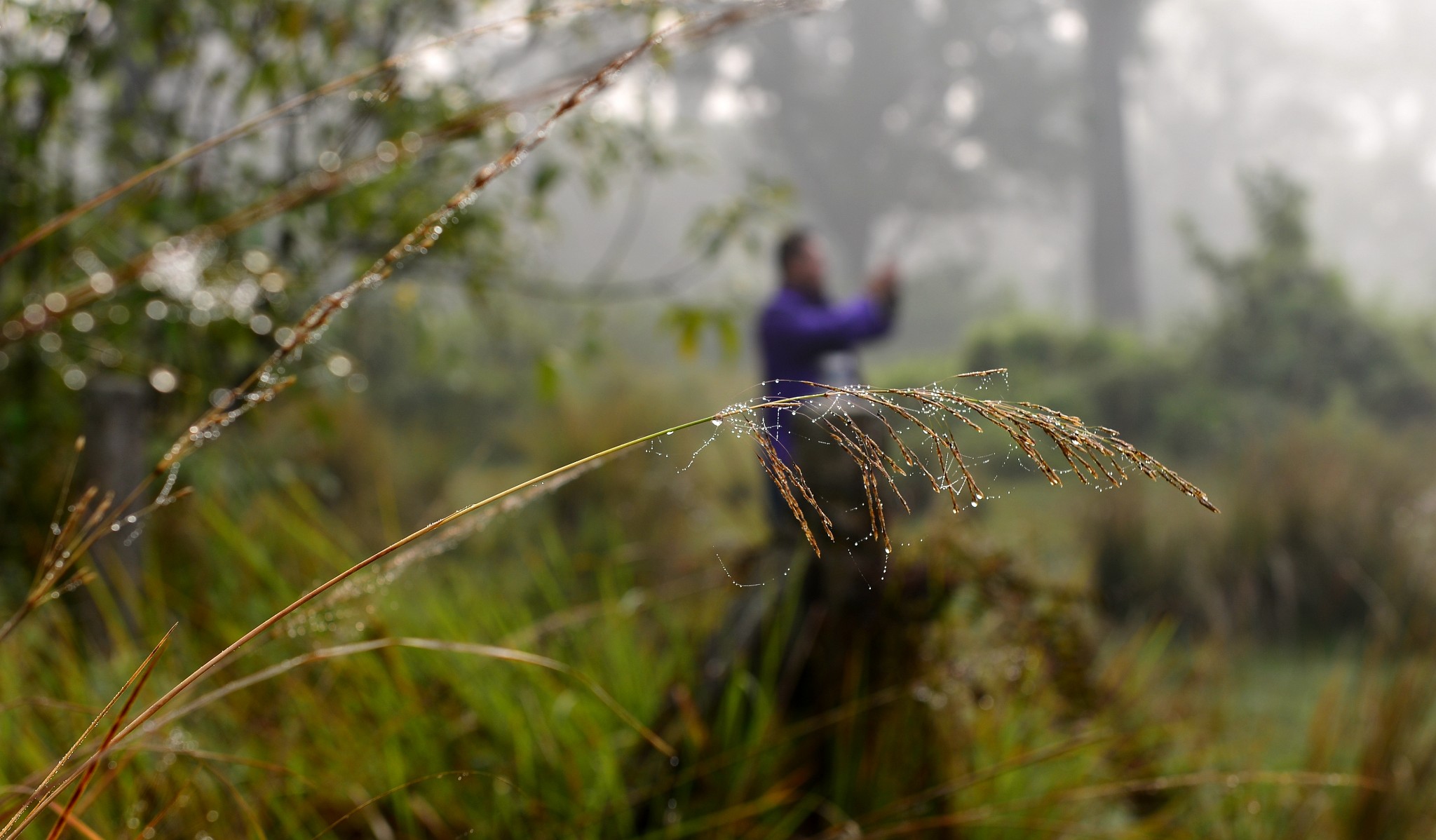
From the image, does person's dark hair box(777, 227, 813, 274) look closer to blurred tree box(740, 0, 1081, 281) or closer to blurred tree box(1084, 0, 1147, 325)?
blurred tree box(1084, 0, 1147, 325)

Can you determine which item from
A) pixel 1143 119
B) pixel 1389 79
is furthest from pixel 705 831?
pixel 1389 79

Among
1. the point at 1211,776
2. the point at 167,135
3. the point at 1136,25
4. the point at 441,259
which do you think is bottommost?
the point at 1211,776

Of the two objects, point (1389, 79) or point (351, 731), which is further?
point (1389, 79)

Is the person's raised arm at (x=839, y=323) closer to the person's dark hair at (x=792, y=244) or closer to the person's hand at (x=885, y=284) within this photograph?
the person's hand at (x=885, y=284)

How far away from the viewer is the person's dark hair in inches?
204

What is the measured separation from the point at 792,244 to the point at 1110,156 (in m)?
23.1

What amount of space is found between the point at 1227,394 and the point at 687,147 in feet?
29.4

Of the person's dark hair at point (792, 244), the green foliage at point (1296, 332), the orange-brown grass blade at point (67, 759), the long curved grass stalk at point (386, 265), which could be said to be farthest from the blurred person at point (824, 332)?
the green foliage at point (1296, 332)

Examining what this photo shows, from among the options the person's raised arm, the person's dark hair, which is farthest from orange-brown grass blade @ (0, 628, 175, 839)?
the person's dark hair

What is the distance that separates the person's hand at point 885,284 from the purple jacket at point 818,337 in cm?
3

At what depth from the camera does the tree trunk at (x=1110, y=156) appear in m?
24.7

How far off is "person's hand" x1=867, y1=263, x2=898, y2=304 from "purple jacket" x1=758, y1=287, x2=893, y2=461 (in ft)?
0.11

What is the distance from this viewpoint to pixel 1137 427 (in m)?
10.6

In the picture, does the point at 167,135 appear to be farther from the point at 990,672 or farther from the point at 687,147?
the point at 990,672
